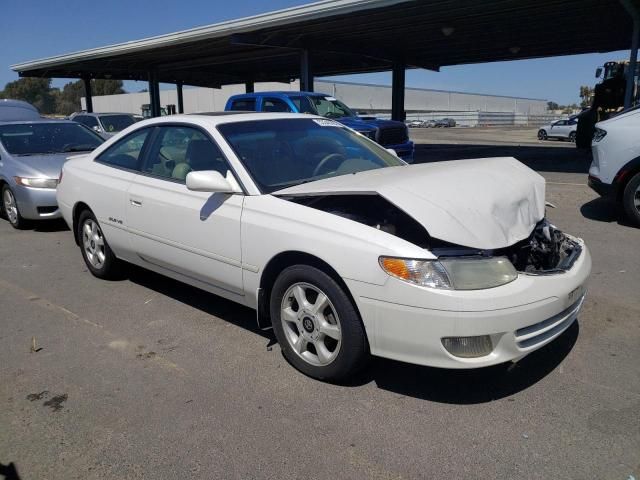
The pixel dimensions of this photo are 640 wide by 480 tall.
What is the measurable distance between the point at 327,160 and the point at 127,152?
76.0 inches

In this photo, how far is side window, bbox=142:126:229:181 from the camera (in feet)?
13.3

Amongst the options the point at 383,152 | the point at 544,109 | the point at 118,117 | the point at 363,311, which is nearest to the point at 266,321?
the point at 363,311

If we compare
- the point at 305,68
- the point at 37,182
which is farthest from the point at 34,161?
the point at 305,68

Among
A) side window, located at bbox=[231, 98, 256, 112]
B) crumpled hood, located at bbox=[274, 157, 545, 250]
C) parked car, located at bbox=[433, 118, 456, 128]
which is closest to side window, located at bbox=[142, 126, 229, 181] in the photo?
crumpled hood, located at bbox=[274, 157, 545, 250]

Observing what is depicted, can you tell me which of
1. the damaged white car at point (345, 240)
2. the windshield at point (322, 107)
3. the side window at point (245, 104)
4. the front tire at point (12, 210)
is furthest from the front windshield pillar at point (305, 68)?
the damaged white car at point (345, 240)

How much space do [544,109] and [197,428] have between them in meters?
104

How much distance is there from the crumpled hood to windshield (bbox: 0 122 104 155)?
6165 mm

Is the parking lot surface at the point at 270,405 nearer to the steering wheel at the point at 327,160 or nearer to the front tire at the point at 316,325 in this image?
the front tire at the point at 316,325

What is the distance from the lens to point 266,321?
3566 millimetres

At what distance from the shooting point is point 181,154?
4328 mm

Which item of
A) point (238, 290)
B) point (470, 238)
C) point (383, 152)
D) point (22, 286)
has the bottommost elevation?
point (22, 286)

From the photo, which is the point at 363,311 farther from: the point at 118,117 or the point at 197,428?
the point at 118,117

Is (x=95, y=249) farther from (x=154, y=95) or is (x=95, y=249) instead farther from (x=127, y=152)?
(x=154, y=95)

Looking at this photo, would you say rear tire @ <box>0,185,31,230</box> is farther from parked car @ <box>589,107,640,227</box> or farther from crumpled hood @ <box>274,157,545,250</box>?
parked car @ <box>589,107,640,227</box>
